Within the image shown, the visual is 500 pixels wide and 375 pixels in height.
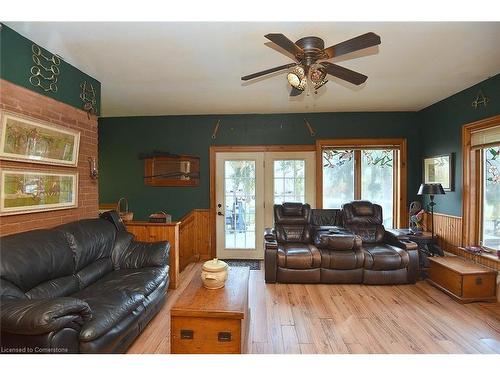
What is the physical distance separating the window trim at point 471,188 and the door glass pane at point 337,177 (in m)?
1.63

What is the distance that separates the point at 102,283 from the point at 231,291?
1253mm

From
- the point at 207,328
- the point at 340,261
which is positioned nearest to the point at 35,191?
the point at 207,328

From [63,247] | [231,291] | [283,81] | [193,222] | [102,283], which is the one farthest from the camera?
[193,222]

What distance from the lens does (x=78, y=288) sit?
7.43 ft

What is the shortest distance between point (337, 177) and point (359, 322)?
280cm

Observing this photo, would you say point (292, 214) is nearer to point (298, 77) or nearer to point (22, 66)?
point (298, 77)

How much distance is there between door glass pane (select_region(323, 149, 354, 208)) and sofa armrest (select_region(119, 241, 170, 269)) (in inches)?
120

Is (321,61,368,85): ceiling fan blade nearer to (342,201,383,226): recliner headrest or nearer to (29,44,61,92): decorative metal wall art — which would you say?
(342,201,383,226): recliner headrest

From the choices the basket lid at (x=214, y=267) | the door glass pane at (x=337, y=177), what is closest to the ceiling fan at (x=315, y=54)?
the basket lid at (x=214, y=267)

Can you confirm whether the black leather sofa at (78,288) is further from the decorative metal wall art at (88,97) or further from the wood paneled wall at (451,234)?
the wood paneled wall at (451,234)

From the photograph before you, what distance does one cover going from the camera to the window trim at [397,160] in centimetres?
466

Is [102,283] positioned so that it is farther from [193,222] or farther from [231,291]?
[193,222]

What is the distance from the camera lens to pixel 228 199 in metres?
4.83
